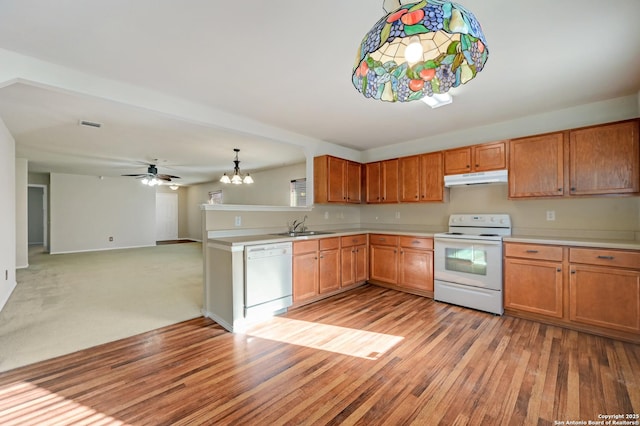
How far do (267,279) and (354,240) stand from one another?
167 centimetres

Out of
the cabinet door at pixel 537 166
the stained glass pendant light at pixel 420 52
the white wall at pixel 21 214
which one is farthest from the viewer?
the white wall at pixel 21 214

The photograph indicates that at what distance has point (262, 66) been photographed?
2.33m

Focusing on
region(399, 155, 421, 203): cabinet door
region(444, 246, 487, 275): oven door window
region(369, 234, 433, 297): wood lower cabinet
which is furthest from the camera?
region(399, 155, 421, 203): cabinet door

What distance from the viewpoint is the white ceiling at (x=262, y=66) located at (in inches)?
67.4

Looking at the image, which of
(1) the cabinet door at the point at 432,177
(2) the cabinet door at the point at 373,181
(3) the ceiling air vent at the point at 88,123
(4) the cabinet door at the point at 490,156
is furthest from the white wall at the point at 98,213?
(4) the cabinet door at the point at 490,156

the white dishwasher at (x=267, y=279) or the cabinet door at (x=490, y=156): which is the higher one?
the cabinet door at (x=490, y=156)

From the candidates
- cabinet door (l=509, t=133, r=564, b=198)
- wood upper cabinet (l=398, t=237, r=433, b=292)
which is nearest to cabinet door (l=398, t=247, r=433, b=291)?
wood upper cabinet (l=398, t=237, r=433, b=292)

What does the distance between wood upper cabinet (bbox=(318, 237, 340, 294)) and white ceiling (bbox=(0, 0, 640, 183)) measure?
1.69 metres

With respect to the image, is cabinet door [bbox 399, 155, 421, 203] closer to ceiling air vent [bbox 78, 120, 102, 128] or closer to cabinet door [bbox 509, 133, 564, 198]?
cabinet door [bbox 509, 133, 564, 198]

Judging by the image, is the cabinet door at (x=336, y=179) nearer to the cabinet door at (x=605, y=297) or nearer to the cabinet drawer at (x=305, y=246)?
the cabinet drawer at (x=305, y=246)

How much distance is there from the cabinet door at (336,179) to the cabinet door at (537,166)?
235cm

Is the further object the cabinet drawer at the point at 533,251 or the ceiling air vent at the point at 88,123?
the ceiling air vent at the point at 88,123

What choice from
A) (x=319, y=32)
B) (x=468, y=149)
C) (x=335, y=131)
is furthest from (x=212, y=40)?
(x=468, y=149)

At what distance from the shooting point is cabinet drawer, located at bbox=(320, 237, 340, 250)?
379cm
